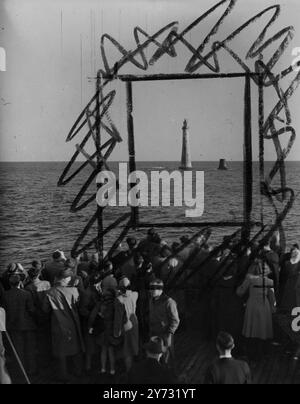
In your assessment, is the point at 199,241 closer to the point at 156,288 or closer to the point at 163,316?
the point at 156,288

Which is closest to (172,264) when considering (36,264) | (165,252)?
(165,252)

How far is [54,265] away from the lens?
6023 millimetres

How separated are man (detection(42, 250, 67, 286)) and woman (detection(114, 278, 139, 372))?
2.64ft

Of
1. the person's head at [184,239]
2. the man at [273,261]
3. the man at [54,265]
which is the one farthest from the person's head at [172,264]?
the man at [54,265]

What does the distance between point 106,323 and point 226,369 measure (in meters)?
1.61

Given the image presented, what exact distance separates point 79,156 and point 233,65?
6.25 ft

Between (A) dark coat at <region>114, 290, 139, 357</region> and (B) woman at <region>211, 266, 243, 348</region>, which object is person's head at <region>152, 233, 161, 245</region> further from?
(B) woman at <region>211, 266, 243, 348</region>

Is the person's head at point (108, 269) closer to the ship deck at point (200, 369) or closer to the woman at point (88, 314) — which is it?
the woman at point (88, 314)

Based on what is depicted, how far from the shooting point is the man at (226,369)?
4.34 meters

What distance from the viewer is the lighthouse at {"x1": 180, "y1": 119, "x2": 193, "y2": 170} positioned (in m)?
5.83

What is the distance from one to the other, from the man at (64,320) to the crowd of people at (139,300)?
1 cm

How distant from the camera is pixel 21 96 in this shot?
587cm

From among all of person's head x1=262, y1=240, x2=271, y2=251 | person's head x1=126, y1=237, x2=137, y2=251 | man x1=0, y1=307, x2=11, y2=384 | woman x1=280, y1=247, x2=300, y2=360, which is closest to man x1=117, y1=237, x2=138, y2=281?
person's head x1=126, y1=237, x2=137, y2=251
